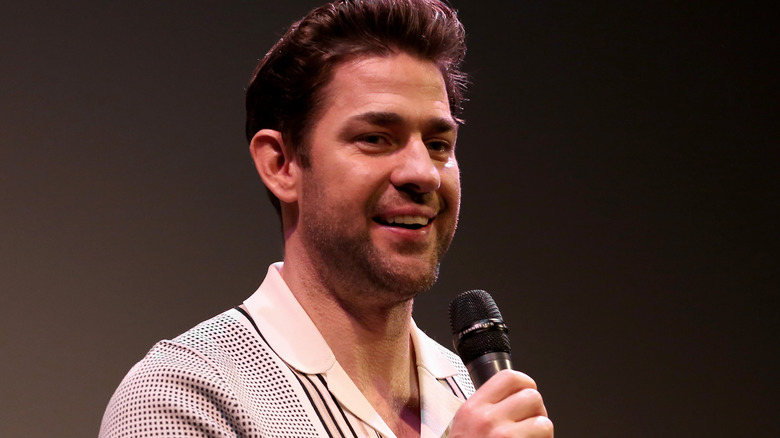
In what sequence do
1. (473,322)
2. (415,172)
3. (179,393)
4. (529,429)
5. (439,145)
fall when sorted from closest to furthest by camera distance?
(529,429), (179,393), (473,322), (415,172), (439,145)

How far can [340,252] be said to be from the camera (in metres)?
1.78

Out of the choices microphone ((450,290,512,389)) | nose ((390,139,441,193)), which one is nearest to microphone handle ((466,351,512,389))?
microphone ((450,290,512,389))

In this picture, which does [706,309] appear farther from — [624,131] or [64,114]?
[64,114]

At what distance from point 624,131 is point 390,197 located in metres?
1.61

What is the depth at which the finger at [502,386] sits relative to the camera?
55.7 inches

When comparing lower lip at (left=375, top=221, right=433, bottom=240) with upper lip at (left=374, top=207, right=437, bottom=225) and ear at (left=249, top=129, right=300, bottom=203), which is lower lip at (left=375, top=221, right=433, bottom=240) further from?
ear at (left=249, top=129, right=300, bottom=203)

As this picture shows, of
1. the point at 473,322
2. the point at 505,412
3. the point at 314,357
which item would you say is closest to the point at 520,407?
the point at 505,412

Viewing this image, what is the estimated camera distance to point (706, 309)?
10.2 feet

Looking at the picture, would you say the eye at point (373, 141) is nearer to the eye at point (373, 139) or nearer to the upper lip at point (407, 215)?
the eye at point (373, 139)

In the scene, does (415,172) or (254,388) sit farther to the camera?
(415,172)

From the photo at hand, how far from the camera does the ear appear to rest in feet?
Result: 6.20

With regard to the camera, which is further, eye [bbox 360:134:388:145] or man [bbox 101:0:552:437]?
eye [bbox 360:134:388:145]

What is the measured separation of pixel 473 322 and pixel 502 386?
0.23 m

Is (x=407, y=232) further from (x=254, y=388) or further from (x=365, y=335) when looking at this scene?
(x=254, y=388)
